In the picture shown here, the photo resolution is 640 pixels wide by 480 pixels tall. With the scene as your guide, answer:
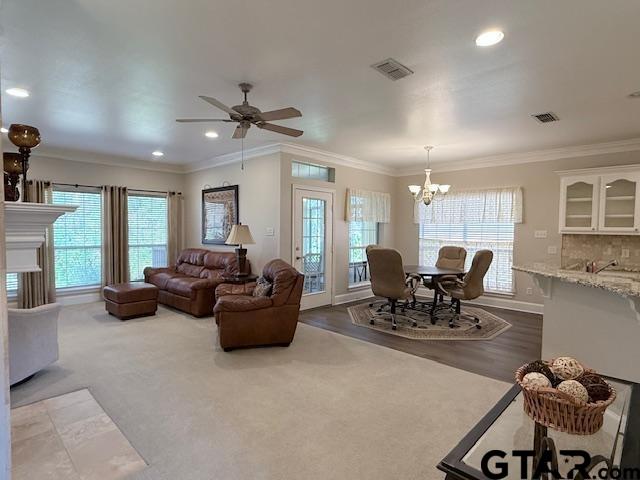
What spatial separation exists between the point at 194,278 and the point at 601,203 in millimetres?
6125

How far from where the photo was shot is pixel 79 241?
20.3 ft

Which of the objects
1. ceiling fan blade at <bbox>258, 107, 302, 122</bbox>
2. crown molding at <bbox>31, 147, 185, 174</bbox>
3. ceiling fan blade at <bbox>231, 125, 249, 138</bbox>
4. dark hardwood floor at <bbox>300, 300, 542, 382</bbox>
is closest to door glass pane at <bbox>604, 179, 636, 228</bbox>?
dark hardwood floor at <bbox>300, 300, 542, 382</bbox>

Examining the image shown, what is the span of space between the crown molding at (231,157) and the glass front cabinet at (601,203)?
14.2 feet

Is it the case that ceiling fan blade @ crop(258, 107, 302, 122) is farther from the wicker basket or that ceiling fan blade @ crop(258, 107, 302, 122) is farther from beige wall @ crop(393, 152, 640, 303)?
beige wall @ crop(393, 152, 640, 303)

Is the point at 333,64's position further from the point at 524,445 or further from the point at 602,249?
the point at 602,249

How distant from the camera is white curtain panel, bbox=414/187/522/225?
591 centimetres

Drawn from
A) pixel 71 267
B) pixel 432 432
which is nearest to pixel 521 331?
pixel 432 432

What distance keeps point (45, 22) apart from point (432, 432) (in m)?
→ 3.63

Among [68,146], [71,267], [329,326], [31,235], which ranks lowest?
[329,326]

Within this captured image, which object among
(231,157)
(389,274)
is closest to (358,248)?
(389,274)

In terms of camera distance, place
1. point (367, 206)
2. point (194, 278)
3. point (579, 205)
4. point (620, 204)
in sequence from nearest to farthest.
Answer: point (620, 204) < point (579, 205) < point (194, 278) < point (367, 206)

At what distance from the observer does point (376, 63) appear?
8.89ft

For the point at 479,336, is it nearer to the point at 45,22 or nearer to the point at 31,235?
the point at 31,235

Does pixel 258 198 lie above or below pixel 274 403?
above
